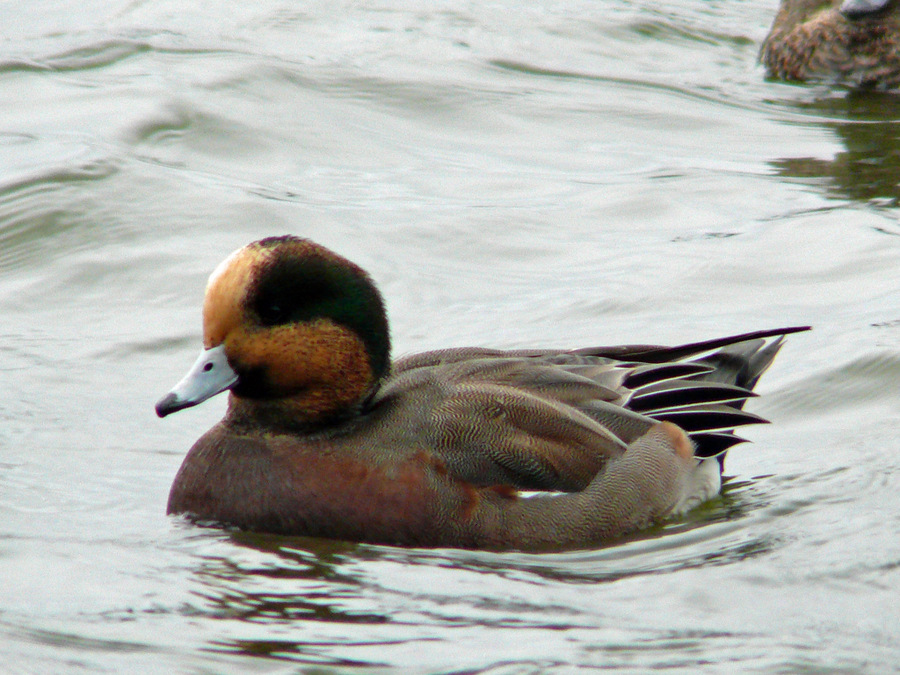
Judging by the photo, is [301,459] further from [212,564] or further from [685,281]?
[685,281]

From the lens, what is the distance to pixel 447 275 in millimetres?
8031

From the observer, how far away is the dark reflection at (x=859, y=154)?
918 cm

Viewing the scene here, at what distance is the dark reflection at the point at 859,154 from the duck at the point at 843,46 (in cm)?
20

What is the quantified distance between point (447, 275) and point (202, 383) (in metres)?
3.34

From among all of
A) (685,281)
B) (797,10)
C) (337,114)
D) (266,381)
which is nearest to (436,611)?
(266,381)

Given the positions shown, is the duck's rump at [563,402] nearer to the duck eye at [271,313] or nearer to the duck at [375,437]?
the duck at [375,437]

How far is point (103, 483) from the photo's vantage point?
217 inches

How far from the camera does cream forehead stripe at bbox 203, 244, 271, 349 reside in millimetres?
4824

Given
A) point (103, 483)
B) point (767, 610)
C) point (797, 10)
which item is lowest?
point (103, 483)

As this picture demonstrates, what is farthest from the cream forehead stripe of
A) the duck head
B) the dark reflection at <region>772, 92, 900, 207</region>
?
the dark reflection at <region>772, 92, 900, 207</region>

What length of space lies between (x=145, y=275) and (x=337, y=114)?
3079 millimetres

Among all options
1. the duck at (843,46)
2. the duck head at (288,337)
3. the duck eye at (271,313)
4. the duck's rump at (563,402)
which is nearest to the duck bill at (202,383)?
the duck head at (288,337)

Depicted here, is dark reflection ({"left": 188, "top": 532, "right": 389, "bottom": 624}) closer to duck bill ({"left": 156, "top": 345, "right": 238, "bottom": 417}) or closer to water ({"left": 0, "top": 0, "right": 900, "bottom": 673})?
water ({"left": 0, "top": 0, "right": 900, "bottom": 673})

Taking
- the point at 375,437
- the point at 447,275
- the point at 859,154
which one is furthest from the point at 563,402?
the point at 859,154
